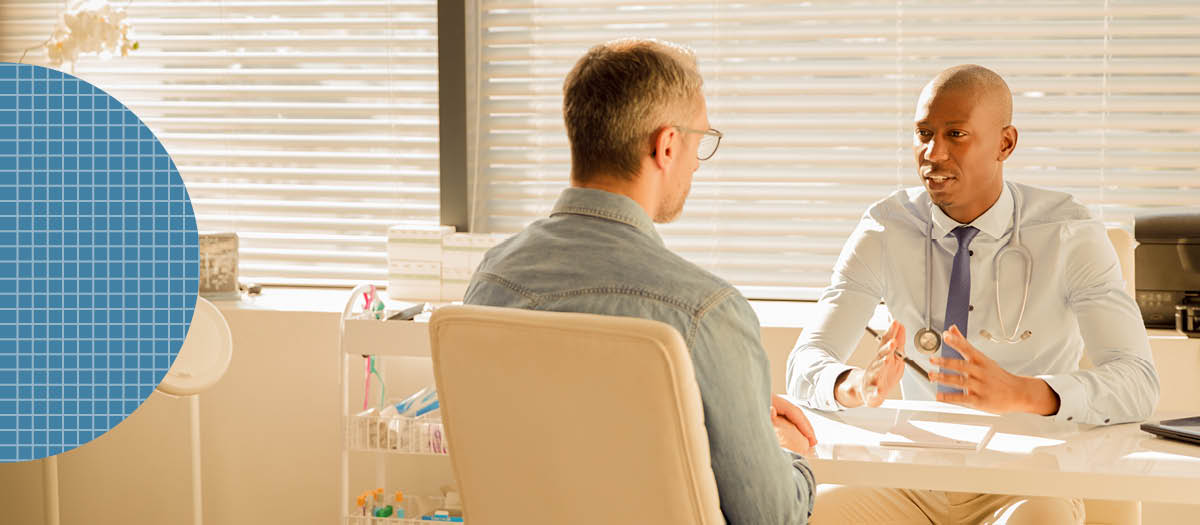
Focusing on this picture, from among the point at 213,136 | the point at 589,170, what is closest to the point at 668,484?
the point at 589,170

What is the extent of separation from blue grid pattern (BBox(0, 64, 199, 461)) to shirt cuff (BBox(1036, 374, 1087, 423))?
161 cm

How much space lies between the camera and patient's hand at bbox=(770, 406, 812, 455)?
1672 millimetres

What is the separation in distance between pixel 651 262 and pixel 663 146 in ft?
0.70

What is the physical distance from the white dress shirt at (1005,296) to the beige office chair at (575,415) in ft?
2.72

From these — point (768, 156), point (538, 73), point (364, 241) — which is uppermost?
point (538, 73)

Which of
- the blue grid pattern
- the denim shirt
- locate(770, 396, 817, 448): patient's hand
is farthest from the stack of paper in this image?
the blue grid pattern

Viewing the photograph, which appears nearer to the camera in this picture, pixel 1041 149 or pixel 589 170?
pixel 589 170

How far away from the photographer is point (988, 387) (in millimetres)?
1805

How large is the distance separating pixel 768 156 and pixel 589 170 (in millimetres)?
1863

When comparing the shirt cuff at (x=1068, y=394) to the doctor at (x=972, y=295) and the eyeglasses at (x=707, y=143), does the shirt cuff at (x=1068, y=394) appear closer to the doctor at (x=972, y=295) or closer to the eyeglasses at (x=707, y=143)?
the doctor at (x=972, y=295)

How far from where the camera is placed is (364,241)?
3520mm

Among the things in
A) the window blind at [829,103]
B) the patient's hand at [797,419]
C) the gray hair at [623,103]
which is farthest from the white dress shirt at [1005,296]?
the window blind at [829,103]

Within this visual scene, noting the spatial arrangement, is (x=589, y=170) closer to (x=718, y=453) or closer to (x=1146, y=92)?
(x=718, y=453)

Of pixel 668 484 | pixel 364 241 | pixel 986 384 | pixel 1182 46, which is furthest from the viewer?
pixel 364 241
